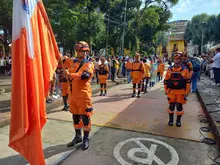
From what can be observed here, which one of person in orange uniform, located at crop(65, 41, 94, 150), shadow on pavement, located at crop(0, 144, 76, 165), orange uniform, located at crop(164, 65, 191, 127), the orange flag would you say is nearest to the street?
shadow on pavement, located at crop(0, 144, 76, 165)

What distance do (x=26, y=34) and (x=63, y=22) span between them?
19926 mm

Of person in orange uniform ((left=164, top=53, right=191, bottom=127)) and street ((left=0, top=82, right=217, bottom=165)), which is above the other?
person in orange uniform ((left=164, top=53, right=191, bottom=127))

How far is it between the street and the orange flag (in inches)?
39.6

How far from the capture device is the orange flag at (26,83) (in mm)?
2854

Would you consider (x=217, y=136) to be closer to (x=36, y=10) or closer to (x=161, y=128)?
(x=161, y=128)

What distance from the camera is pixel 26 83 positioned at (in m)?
2.89

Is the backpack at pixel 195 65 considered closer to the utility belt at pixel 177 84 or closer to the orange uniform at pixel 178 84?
the orange uniform at pixel 178 84

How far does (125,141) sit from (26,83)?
2.74 metres

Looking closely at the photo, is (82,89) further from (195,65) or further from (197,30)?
(197,30)

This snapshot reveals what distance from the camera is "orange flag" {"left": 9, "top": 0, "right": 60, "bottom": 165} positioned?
2854 mm

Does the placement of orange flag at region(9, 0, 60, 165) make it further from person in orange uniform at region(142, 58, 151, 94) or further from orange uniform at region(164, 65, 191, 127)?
person in orange uniform at region(142, 58, 151, 94)

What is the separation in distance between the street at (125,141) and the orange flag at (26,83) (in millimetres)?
1005

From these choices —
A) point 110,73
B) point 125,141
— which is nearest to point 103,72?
point 110,73

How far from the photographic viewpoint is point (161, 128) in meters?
5.79
